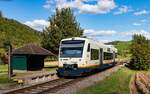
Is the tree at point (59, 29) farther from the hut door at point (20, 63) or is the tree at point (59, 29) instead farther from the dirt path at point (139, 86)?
the dirt path at point (139, 86)

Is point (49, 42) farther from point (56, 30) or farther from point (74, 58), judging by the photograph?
point (74, 58)

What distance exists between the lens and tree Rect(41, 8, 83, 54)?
173 ft

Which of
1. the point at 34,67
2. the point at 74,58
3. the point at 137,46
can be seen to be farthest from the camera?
the point at 137,46

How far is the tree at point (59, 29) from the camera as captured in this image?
52.6 metres

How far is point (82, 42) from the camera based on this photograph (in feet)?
105

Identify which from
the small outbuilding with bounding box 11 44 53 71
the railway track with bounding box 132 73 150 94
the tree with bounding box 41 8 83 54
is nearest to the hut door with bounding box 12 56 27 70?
the small outbuilding with bounding box 11 44 53 71

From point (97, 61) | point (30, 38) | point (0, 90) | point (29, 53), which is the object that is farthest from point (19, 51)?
point (30, 38)

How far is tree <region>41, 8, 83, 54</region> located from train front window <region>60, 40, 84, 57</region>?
20.1 m

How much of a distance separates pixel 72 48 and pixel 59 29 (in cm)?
2169

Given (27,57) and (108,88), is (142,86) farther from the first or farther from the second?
(27,57)

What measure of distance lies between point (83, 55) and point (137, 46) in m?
26.5

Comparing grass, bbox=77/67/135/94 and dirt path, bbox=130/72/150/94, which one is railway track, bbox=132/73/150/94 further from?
grass, bbox=77/67/135/94

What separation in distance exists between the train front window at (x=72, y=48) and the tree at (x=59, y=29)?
20.1 meters

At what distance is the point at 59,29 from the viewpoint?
53156mm
